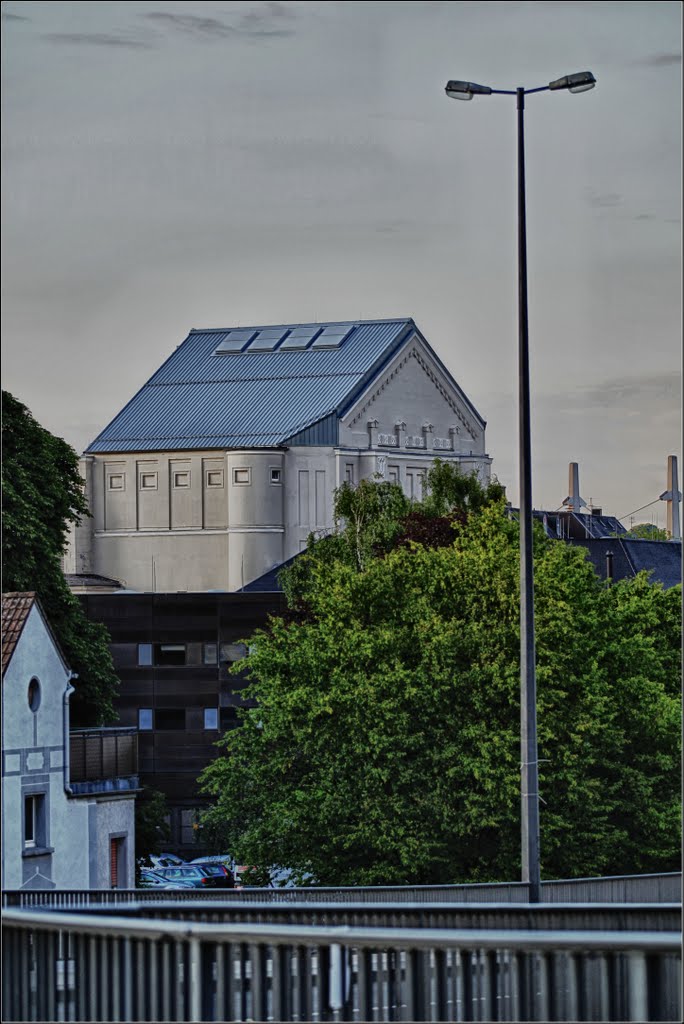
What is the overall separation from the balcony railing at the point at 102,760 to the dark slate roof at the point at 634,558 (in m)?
48.9

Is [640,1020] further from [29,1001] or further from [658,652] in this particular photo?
[658,652]

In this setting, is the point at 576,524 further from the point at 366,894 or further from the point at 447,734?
the point at 366,894

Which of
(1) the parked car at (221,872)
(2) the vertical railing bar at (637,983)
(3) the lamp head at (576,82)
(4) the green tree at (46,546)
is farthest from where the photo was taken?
(1) the parked car at (221,872)

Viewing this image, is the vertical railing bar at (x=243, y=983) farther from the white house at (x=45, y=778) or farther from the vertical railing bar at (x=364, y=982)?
the white house at (x=45, y=778)

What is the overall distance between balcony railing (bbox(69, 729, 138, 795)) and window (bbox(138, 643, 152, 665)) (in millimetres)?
40880

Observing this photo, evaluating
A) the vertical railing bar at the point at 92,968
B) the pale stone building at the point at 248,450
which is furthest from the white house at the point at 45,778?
the pale stone building at the point at 248,450

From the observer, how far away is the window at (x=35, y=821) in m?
41.2

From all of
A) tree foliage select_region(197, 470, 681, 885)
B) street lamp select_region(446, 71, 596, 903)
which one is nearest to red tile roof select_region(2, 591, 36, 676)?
tree foliage select_region(197, 470, 681, 885)

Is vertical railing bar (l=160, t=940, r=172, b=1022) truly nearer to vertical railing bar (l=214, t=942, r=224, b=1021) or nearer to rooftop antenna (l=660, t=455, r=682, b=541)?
vertical railing bar (l=214, t=942, r=224, b=1021)

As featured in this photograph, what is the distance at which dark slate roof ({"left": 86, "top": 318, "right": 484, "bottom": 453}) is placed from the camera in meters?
138

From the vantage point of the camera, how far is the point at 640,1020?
34.9 feet

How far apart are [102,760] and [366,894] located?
20102mm

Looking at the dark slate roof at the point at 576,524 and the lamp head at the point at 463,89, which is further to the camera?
the dark slate roof at the point at 576,524

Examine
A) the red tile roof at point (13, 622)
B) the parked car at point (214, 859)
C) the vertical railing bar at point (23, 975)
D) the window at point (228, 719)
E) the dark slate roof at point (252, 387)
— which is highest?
the dark slate roof at point (252, 387)
